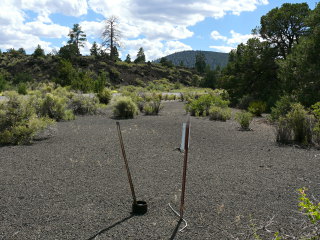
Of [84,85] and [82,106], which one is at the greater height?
[84,85]

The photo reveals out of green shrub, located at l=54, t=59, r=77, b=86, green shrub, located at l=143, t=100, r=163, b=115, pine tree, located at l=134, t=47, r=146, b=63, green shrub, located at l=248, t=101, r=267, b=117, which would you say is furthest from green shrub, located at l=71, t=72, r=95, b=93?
pine tree, located at l=134, t=47, r=146, b=63

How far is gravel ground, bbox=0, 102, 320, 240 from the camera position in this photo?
4.38 metres

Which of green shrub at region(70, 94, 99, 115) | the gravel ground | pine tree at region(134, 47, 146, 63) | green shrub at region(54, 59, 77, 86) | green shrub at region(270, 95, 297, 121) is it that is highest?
pine tree at region(134, 47, 146, 63)

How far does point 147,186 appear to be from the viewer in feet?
19.3

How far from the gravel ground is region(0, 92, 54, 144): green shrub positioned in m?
0.47

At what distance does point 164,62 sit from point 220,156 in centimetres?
8033

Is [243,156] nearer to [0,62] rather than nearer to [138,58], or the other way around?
[0,62]

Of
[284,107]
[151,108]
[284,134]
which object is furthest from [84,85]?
[284,134]

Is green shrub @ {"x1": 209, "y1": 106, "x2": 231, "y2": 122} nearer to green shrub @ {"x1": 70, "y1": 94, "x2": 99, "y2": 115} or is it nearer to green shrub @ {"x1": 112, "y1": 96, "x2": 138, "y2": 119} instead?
green shrub @ {"x1": 112, "y1": 96, "x2": 138, "y2": 119}

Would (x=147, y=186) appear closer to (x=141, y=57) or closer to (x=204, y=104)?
(x=204, y=104)

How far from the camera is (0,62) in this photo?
6262 centimetres

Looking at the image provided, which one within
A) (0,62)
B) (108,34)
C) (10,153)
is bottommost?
(10,153)

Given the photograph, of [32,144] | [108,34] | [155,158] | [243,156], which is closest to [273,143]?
[243,156]

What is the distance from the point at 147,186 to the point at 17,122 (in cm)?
577
